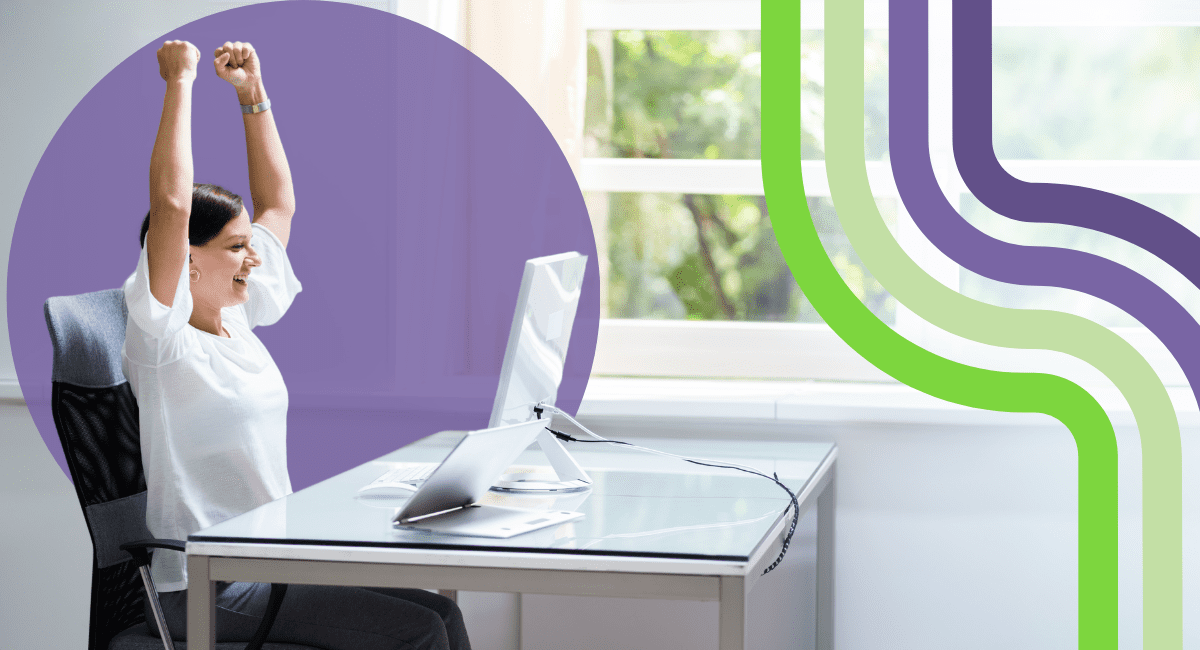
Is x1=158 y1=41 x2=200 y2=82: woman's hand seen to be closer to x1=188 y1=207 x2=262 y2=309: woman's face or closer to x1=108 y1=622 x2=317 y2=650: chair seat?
x1=188 y1=207 x2=262 y2=309: woman's face

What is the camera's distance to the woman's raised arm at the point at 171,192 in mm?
1835

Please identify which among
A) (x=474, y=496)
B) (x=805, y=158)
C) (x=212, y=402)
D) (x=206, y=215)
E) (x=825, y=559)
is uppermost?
(x=805, y=158)

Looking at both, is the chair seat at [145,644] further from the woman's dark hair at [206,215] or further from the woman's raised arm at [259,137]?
the woman's raised arm at [259,137]

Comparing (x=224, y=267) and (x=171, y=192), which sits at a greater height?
(x=171, y=192)

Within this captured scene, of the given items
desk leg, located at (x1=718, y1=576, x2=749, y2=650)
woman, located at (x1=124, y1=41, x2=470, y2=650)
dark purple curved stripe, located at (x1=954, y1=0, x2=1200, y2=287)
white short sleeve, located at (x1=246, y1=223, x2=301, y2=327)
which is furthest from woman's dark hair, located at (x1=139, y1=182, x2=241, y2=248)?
dark purple curved stripe, located at (x1=954, y1=0, x2=1200, y2=287)

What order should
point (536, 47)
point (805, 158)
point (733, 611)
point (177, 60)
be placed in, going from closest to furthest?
1. point (733, 611)
2. point (177, 60)
3. point (536, 47)
4. point (805, 158)

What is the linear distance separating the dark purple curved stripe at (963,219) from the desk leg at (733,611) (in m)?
1.26

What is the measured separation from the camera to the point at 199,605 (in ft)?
4.61

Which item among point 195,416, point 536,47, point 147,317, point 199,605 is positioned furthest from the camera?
point 536,47

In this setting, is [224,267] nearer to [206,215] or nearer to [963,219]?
[206,215]

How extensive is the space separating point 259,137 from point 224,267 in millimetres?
640

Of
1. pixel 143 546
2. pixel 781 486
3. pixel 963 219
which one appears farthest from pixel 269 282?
pixel 963 219

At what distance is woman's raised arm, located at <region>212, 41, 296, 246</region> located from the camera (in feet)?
8.51

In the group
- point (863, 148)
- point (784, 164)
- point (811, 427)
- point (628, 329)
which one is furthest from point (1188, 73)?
point (628, 329)
